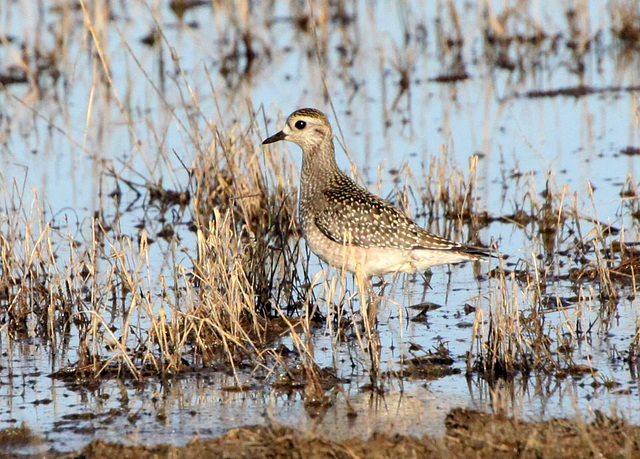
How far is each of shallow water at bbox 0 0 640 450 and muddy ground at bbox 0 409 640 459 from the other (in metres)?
0.20

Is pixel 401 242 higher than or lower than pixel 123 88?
lower

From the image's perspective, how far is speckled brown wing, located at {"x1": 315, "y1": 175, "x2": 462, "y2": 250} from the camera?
29.3ft

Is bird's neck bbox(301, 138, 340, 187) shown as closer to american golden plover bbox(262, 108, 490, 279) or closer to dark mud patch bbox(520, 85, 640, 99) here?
american golden plover bbox(262, 108, 490, 279)

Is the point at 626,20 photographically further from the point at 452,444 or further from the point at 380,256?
the point at 452,444

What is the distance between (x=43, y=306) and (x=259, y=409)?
2.61 m

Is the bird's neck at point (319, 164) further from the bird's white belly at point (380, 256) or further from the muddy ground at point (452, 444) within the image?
the muddy ground at point (452, 444)

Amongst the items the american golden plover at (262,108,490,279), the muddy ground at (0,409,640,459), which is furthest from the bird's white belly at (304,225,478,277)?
the muddy ground at (0,409,640,459)

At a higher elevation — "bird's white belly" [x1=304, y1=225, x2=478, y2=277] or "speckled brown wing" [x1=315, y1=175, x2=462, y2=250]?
"speckled brown wing" [x1=315, y1=175, x2=462, y2=250]

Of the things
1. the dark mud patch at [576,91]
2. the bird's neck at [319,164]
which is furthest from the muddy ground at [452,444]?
the dark mud patch at [576,91]

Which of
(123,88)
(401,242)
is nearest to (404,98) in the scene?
(123,88)

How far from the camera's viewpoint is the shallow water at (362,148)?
6.98 metres

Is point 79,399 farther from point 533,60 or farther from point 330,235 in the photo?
point 533,60

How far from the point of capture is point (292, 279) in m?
9.00

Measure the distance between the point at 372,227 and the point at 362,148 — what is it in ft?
16.6
